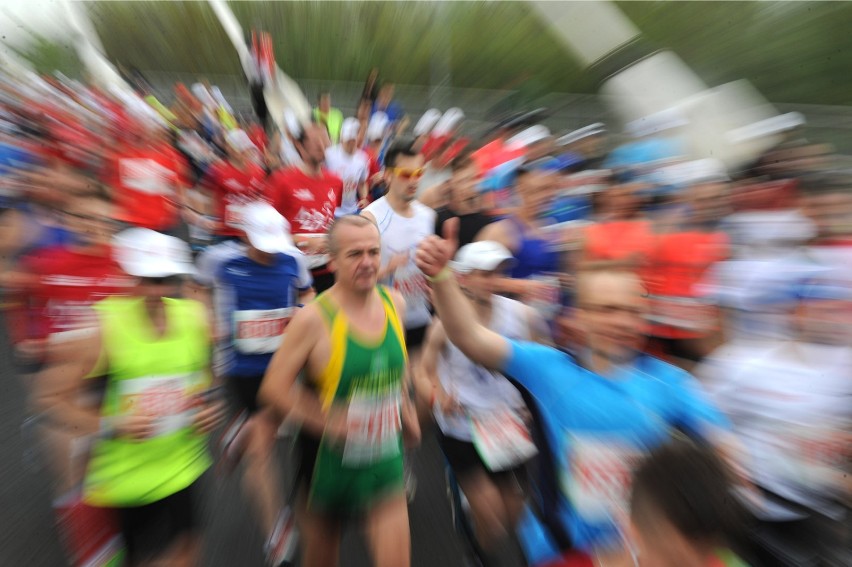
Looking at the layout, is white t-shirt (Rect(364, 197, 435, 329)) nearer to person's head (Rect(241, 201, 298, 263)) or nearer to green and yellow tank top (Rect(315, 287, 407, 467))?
person's head (Rect(241, 201, 298, 263))

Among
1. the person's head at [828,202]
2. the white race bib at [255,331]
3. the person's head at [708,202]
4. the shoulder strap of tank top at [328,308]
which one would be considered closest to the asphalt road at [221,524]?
the white race bib at [255,331]

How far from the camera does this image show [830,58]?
42.3ft

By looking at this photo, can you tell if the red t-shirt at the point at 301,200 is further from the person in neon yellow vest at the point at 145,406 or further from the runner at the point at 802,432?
the runner at the point at 802,432

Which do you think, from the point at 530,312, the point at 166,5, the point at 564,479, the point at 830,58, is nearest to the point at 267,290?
the point at 530,312

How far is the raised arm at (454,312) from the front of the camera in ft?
7.55

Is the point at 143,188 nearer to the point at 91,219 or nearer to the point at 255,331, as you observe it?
the point at 91,219

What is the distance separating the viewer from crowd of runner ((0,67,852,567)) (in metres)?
2.04

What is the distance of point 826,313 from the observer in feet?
8.64

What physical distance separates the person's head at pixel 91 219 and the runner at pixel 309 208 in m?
1.39

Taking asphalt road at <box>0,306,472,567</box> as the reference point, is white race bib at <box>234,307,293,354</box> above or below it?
above

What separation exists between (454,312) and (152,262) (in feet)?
4.53

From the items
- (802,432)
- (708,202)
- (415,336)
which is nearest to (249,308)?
(415,336)

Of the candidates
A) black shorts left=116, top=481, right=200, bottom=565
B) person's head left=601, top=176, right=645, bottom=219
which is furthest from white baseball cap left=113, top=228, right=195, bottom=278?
person's head left=601, top=176, right=645, bottom=219

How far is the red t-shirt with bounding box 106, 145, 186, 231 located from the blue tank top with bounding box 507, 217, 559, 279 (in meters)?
2.50
